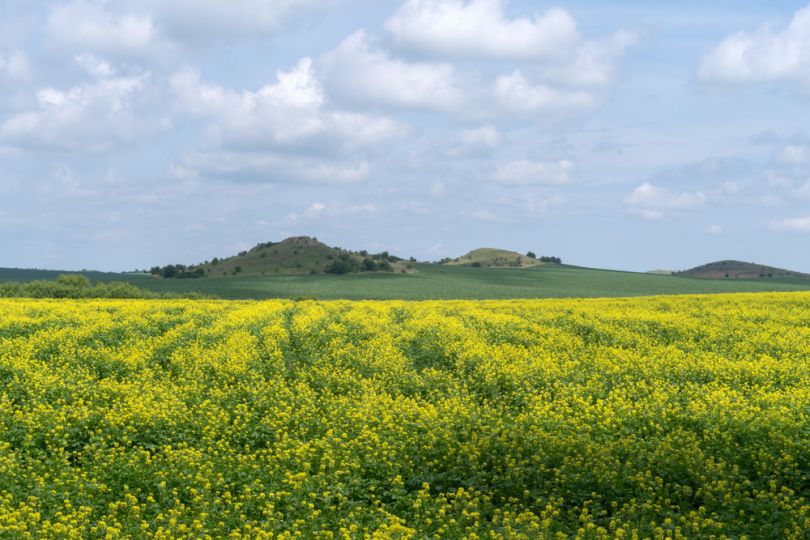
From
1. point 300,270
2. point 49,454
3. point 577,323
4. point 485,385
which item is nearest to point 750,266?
point 300,270

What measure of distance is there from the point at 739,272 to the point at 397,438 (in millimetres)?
145219

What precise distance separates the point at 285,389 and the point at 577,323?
54.9 feet

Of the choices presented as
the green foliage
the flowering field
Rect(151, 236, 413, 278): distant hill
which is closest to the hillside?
Rect(151, 236, 413, 278): distant hill

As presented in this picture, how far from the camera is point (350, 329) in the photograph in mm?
29266

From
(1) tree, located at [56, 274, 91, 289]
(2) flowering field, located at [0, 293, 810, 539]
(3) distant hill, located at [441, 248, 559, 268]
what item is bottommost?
(2) flowering field, located at [0, 293, 810, 539]

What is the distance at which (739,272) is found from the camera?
5650 inches

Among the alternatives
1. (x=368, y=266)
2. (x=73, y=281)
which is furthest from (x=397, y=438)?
(x=368, y=266)

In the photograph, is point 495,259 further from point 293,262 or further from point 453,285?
point 453,285

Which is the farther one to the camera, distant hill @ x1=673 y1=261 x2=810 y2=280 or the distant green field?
distant hill @ x1=673 y1=261 x2=810 y2=280

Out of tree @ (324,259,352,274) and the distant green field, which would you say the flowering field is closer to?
the distant green field

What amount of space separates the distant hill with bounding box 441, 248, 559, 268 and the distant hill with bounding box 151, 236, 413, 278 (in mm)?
27788

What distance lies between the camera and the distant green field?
261 ft

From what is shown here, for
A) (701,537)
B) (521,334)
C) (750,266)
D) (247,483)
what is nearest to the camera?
(701,537)

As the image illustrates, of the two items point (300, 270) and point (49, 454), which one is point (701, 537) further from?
point (300, 270)
